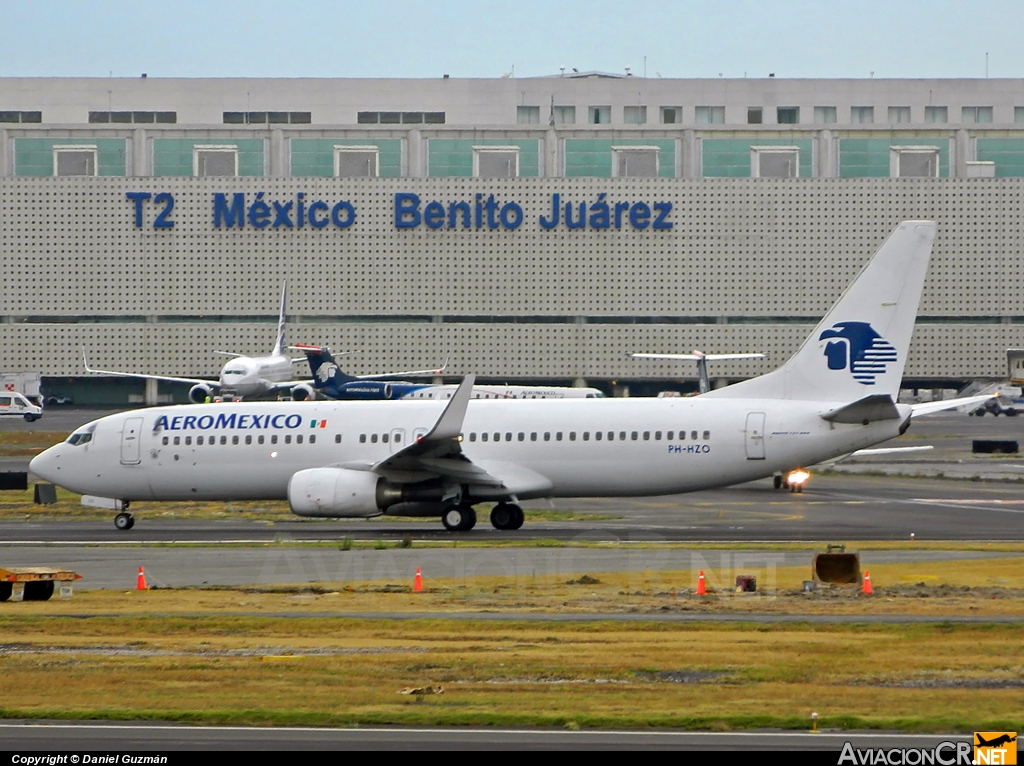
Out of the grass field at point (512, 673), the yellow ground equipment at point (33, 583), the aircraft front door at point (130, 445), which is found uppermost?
the aircraft front door at point (130, 445)

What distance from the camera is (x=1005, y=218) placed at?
108m

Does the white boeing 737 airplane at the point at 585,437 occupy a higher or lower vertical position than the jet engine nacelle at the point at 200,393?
higher

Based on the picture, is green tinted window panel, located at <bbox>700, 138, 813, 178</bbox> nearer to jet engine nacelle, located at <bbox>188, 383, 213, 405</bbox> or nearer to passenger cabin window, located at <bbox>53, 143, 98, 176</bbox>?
jet engine nacelle, located at <bbox>188, 383, 213, 405</bbox>

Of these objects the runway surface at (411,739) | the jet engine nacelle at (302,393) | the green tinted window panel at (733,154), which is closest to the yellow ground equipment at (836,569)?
the runway surface at (411,739)

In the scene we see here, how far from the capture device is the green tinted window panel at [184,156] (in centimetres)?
11119

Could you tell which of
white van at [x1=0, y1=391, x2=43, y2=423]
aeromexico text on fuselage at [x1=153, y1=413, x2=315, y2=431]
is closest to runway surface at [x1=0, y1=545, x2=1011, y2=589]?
aeromexico text on fuselage at [x1=153, y1=413, x2=315, y2=431]

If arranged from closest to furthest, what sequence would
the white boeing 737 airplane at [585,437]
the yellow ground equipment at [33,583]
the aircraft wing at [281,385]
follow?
1. the yellow ground equipment at [33,583]
2. the white boeing 737 airplane at [585,437]
3. the aircraft wing at [281,385]

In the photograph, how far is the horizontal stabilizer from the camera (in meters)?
30.7

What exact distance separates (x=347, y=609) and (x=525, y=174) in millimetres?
93778

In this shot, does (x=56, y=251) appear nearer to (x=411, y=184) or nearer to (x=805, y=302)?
(x=411, y=184)

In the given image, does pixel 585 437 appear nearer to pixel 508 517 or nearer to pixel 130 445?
pixel 508 517

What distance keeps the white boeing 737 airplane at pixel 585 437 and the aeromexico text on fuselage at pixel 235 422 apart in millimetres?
51

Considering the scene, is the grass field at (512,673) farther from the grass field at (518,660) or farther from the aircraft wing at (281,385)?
the aircraft wing at (281,385)

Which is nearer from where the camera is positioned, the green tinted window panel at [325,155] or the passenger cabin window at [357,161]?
the passenger cabin window at [357,161]
